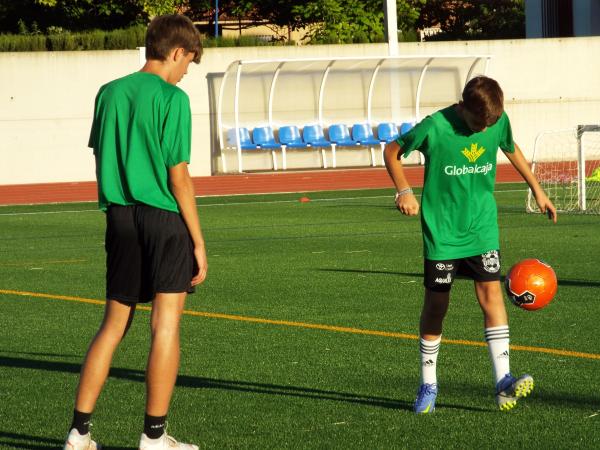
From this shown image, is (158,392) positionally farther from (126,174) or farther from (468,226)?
(468,226)

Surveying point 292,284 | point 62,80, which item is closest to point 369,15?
point 62,80

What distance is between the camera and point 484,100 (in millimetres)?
6703

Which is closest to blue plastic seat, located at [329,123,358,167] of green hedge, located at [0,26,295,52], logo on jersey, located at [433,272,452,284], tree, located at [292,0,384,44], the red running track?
the red running track

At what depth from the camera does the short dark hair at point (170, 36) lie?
5.81 metres

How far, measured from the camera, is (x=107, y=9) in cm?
4284

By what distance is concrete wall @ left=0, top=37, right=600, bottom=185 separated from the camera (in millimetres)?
34188

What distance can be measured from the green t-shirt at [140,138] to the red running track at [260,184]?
72.4 ft

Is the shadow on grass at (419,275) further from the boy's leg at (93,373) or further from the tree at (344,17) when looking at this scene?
the tree at (344,17)

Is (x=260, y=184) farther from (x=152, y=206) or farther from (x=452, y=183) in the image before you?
(x=152, y=206)

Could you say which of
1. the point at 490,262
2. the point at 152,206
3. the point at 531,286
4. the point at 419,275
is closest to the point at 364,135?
the point at 419,275

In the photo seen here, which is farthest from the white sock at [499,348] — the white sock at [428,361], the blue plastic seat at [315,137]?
the blue plastic seat at [315,137]

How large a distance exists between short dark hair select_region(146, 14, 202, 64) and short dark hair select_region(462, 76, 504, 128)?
5.11 feet

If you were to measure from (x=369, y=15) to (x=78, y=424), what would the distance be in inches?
1536

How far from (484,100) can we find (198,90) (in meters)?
29.3
